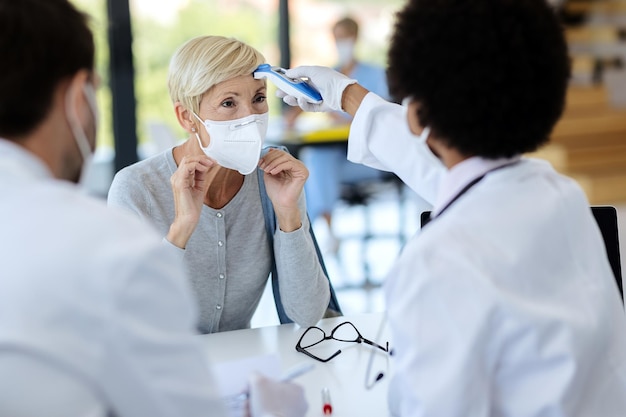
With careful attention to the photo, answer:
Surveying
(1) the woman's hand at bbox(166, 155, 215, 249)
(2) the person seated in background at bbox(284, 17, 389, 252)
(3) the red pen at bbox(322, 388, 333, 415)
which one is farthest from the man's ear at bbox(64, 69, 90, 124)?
(2) the person seated in background at bbox(284, 17, 389, 252)

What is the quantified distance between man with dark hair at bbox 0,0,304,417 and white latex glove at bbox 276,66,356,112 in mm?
872

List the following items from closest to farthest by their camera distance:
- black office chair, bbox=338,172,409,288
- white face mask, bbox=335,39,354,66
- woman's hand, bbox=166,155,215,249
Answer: woman's hand, bbox=166,155,215,249
black office chair, bbox=338,172,409,288
white face mask, bbox=335,39,354,66

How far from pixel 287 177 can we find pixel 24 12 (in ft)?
3.55

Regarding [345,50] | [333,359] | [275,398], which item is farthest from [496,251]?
[345,50]

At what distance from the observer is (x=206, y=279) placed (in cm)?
192

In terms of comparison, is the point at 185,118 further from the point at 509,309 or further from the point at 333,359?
the point at 509,309

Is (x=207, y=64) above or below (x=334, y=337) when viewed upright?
above

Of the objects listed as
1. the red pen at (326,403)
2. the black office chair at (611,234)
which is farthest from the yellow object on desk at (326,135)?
the red pen at (326,403)

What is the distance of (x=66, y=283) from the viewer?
2.74 feet

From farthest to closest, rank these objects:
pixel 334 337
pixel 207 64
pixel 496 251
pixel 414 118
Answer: pixel 207 64 < pixel 334 337 < pixel 414 118 < pixel 496 251

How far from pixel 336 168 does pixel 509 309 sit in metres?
4.03

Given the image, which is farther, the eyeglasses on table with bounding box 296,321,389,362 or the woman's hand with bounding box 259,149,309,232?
the woman's hand with bounding box 259,149,309,232

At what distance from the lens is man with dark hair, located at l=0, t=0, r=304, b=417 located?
0.83m

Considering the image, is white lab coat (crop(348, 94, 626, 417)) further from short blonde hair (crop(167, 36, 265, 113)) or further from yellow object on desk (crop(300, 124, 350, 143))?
yellow object on desk (crop(300, 124, 350, 143))
